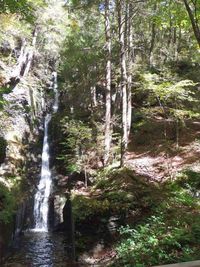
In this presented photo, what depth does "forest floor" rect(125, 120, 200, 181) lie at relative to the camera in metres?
11.2

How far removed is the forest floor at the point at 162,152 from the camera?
11234 millimetres

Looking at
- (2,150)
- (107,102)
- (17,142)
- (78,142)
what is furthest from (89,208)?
(17,142)

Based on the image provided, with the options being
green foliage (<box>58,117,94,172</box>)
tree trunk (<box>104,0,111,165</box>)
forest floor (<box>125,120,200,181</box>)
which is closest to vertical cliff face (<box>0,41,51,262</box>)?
green foliage (<box>58,117,94,172</box>)

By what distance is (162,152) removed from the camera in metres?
13.3

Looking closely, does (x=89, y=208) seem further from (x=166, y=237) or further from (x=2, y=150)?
(x=2, y=150)

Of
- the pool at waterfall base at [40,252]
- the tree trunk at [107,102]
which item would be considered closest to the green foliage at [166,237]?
the pool at waterfall base at [40,252]

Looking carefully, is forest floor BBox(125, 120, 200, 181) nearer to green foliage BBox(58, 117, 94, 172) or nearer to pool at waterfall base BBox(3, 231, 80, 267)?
green foliage BBox(58, 117, 94, 172)

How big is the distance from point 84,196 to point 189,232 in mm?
4163

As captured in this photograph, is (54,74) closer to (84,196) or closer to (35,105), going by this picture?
(35,105)

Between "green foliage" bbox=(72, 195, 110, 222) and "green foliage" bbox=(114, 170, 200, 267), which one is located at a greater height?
"green foliage" bbox=(72, 195, 110, 222)

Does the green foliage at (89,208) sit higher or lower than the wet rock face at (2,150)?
lower

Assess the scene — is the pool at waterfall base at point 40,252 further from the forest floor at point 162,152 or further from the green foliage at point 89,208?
the forest floor at point 162,152

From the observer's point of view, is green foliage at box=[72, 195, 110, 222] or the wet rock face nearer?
green foliage at box=[72, 195, 110, 222]

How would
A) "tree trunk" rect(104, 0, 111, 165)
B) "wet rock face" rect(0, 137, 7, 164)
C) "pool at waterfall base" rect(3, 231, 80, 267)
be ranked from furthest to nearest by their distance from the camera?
"wet rock face" rect(0, 137, 7, 164)
"tree trunk" rect(104, 0, 111, 165)
"pool at waterfall base" rect(3, 231, 80, 267)
